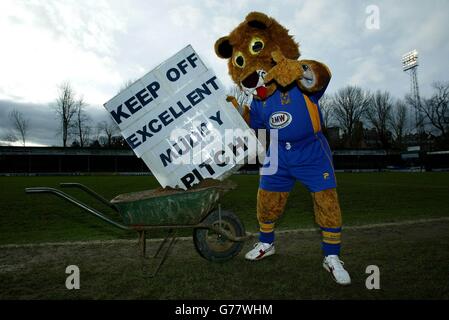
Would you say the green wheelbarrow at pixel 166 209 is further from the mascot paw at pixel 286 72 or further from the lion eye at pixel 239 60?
the lion eye at pixel 239 60

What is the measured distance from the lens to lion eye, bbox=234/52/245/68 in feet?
12.5

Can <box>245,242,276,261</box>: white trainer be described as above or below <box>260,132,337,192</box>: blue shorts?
below

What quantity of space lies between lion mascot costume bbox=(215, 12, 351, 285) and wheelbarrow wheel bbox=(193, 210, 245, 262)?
0.27 meters

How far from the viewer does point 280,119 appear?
357cm

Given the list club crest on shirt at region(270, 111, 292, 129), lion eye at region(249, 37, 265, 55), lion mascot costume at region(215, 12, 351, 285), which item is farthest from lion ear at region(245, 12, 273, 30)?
club crest on shirt at region(270, 111, 292, 129)

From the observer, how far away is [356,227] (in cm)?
573

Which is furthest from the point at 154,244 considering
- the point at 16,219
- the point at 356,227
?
the point at 16,219

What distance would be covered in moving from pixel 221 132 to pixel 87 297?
81.4 inches

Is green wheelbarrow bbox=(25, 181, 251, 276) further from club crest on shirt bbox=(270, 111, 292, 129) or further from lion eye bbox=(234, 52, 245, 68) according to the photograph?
lion eye bbox=(234, 52, 245, 68)

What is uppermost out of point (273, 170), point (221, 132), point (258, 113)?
point (258, 113)

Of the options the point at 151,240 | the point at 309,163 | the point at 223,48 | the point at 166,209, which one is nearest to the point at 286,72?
the point at 309,163

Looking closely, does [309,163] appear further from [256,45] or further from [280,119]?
[256,45]

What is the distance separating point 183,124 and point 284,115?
112 centimetres
